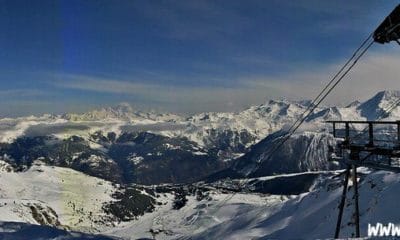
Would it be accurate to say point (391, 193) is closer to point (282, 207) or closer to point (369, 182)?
point (369, 182)

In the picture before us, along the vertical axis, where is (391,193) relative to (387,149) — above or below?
→ below

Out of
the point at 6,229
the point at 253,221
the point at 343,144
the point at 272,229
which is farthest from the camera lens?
the point at 253,221

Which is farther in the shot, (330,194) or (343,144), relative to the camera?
(330,194)

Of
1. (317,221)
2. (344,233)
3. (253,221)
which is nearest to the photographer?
(344,233)

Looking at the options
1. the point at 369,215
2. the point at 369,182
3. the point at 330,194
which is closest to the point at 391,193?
the point at 369,215

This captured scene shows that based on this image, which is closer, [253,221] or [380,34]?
[380,34]

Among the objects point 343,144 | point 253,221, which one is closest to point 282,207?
point 253,221

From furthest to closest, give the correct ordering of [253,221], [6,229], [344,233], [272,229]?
[253,221]
[272,229]
[6,229]
[344,233]

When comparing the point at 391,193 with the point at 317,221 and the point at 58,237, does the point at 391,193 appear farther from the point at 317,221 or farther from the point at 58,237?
the point at 58,237

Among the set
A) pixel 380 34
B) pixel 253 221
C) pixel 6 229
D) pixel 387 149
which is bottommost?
pixel 253 221
